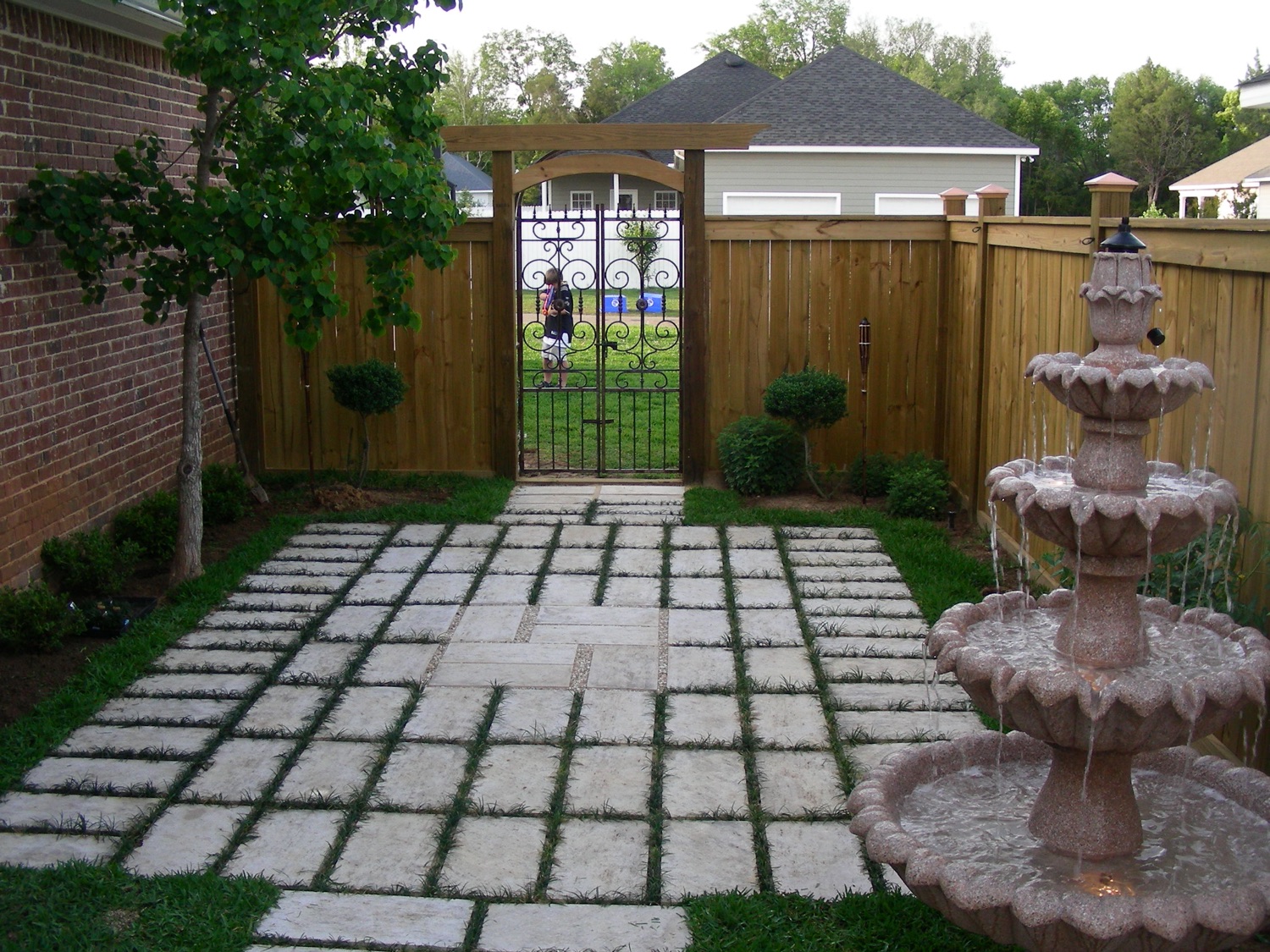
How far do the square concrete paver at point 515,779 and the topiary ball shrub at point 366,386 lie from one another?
14.3 ft

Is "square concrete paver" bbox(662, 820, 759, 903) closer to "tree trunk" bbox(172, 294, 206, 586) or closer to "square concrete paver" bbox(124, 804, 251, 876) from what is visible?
"square concrete paver" bbox(124, 804, 251, 876)

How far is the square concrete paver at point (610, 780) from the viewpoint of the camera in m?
4.22

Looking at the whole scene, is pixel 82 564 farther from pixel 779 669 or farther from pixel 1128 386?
pixel 1128 386

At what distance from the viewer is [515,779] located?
14.6 feet

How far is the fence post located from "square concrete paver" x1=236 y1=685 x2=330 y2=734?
3691mm

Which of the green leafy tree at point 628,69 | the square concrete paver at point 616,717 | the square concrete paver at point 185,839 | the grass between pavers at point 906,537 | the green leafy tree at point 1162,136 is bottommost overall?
the square concrete paver at point 185,839

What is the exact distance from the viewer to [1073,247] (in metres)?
5.89

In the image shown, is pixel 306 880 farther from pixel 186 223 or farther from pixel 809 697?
pixel 186 223

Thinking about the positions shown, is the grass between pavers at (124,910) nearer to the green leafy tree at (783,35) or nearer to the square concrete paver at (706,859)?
the square concrete paver at (706,859)

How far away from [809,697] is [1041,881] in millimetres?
1970

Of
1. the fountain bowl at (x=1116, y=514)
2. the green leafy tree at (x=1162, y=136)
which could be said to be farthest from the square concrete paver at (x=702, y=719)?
the green leafy tree at (x=1162, y=136)

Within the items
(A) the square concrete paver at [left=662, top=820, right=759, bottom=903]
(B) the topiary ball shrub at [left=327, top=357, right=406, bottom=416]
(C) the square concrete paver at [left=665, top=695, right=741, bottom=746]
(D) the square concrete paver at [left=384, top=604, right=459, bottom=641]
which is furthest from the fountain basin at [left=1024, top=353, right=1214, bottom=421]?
(B) the topiary ball shrub at [left=327, top=357, right=406, bottom=416]

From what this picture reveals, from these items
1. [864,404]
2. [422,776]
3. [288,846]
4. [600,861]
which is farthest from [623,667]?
[864,404]

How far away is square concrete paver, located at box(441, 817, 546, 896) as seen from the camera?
12.2ft
